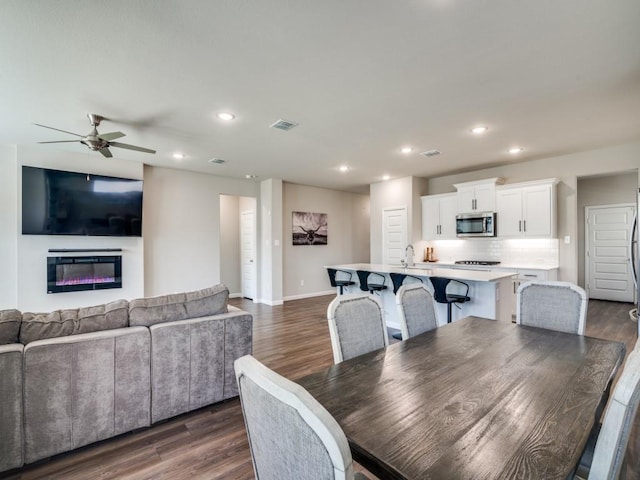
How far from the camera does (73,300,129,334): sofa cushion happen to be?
2191 mm

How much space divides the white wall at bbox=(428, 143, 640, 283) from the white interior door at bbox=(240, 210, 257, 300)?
16.8ft

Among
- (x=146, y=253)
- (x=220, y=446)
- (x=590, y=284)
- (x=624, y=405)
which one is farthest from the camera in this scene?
(x=590, y=284)

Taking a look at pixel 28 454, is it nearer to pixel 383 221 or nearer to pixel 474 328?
pixel 474 328

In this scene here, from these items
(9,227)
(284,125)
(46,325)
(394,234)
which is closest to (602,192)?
(394,234)

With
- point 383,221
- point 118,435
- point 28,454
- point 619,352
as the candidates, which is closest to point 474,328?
point 619,352

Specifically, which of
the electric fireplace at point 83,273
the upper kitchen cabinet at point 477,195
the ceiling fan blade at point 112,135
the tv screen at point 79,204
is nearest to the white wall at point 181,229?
the tv screen at point 79,204

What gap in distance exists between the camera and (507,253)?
590 cm

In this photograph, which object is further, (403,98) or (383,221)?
(383,221)

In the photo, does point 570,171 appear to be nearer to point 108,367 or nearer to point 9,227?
point 108,367

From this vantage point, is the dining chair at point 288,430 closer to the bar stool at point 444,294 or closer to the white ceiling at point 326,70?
the white ceiling at point 326,70

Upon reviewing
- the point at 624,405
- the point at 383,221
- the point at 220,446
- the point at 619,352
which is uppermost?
the point at 383,221

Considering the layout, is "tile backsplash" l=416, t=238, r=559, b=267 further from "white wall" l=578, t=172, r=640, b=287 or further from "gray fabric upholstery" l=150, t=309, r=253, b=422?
"gray fabric upholstery" l=150, t=309, r=253, b=422

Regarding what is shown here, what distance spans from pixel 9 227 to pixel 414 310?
570 cm

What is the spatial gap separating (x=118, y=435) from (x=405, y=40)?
3.39 meters
